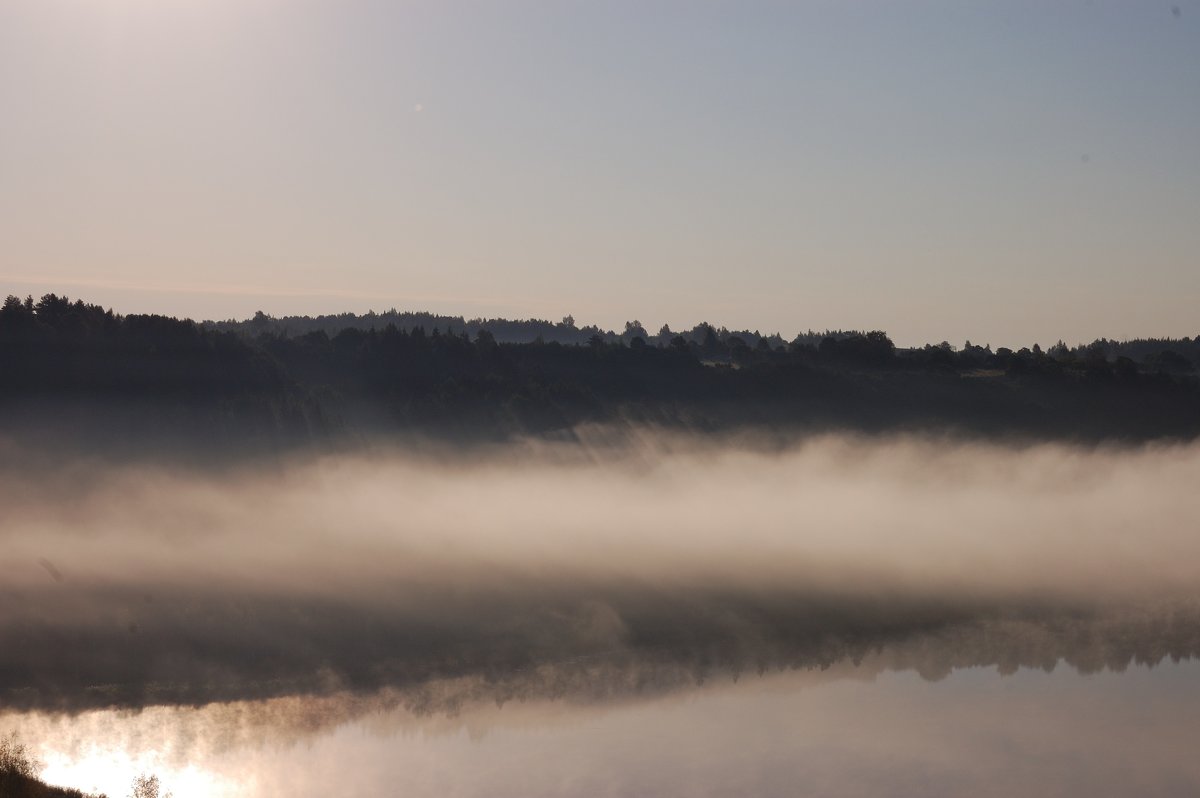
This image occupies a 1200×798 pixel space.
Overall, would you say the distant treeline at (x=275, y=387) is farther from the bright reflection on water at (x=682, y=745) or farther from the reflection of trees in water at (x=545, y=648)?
the bright reflection on water at (x=682, y=745)

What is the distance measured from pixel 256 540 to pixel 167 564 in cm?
1240

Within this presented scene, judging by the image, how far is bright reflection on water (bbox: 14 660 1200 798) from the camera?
58.5 meters

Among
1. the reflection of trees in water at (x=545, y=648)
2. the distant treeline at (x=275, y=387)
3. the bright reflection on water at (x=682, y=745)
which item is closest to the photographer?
the bright reflection on water at (x=682, y=745)

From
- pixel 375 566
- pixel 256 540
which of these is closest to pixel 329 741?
pixel 375 566

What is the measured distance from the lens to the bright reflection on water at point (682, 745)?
2304 inches

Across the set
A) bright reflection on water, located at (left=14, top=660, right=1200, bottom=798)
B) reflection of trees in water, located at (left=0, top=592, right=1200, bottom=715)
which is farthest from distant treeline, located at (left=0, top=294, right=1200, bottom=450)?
bright reflection on water, located at (left=14, top=660, right=1200, bottom=798)

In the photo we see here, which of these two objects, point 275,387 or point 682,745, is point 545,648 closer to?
point 682,745

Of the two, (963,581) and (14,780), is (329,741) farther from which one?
(963,581)

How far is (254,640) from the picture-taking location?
8075cm

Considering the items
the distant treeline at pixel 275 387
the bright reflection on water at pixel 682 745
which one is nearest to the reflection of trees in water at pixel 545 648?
the bright reflection on water at pixel 682 745

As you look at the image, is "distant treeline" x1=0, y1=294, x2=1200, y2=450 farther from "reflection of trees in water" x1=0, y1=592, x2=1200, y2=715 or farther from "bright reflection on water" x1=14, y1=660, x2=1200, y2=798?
"bright reflection on water" x1=14, y1=660, x2=1200, y2=798

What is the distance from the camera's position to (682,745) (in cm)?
6562

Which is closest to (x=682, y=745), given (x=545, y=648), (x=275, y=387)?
(x=545, y=648)

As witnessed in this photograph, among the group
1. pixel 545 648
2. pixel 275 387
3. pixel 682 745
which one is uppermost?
pixel 275 387
